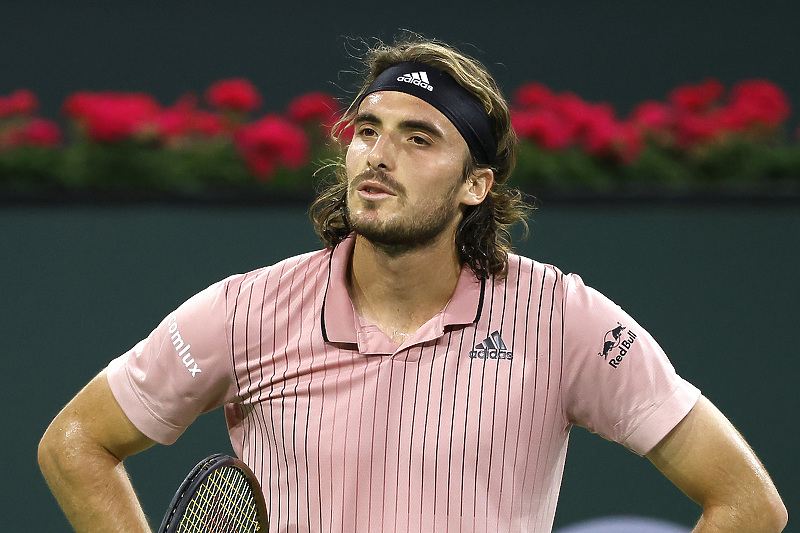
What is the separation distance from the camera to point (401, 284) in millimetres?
2666

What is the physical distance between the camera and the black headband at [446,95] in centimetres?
265

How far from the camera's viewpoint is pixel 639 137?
15.3ft

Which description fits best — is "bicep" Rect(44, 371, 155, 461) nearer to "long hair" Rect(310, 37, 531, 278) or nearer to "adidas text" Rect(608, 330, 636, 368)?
"long hair" Rect(310, 37, 531, 278)

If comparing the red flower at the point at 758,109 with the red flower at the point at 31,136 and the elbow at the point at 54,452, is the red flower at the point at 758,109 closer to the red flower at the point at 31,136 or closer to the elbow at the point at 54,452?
the red flower at the point at 31,136

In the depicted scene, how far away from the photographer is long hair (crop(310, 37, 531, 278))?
8.95 feet

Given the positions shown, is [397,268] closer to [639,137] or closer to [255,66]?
[639,137]

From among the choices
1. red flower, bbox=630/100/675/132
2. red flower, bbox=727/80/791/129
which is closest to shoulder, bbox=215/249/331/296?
red flower, bbox=630/100/675/132

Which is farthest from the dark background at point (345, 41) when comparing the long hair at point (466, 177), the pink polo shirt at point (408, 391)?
the pink polo shirt at point (408, 391)

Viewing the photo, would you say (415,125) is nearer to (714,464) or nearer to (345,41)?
(714,464)

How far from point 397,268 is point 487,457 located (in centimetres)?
48

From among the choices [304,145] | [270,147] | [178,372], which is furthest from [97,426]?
[304,145]

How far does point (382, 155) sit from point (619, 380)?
0.75 metres

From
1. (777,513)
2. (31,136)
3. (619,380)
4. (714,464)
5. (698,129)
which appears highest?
(698,129)

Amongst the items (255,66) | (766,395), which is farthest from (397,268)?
(255,66)
